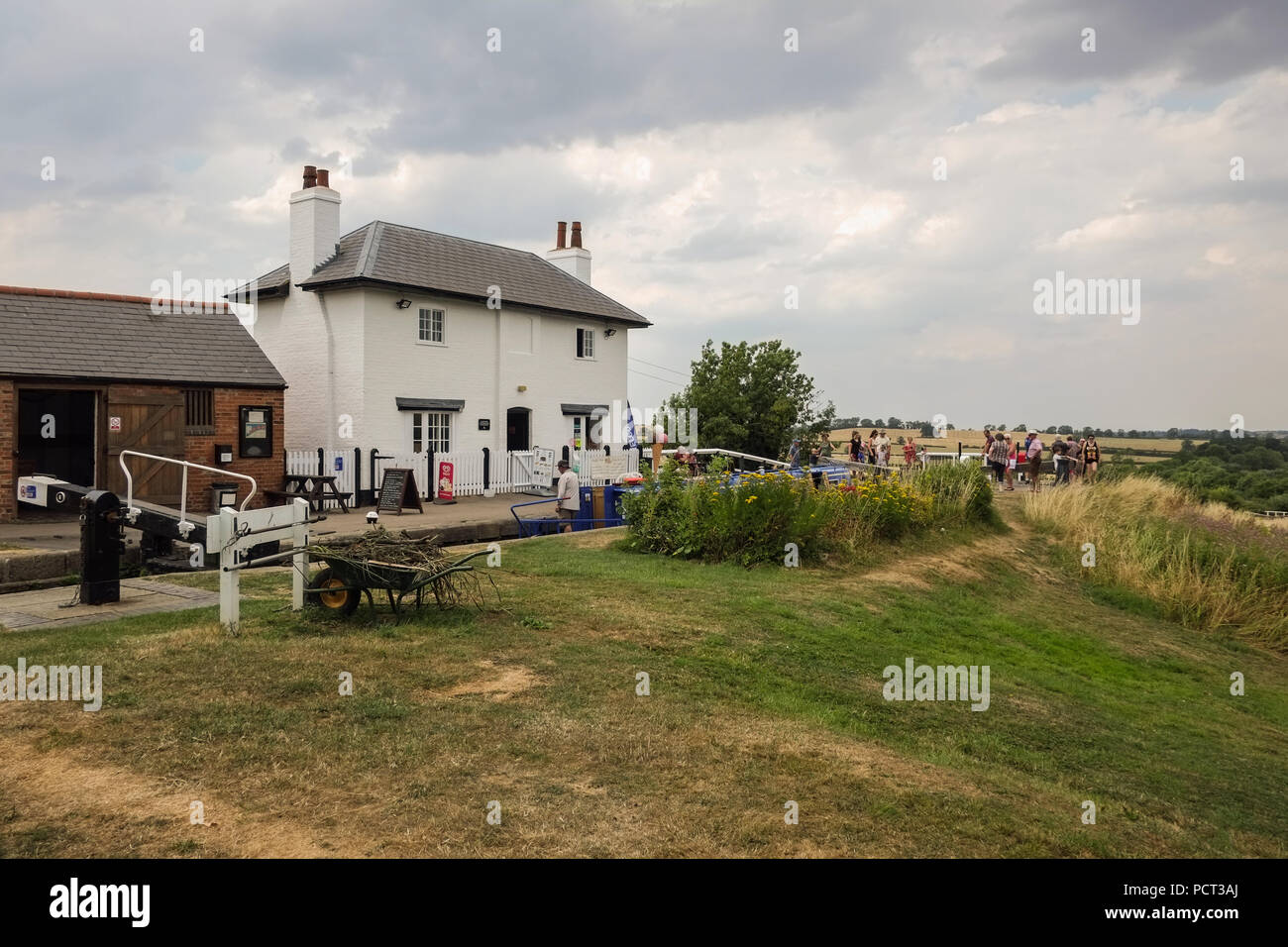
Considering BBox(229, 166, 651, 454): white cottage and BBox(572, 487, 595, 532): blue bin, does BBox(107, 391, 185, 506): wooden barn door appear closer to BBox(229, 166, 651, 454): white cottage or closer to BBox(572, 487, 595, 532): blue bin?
BBox(229, 166, 651, 454): white cottage

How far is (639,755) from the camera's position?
593cm

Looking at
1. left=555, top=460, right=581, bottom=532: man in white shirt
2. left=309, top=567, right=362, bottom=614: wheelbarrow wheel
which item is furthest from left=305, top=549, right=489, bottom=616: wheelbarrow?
left=555, top=460, right=581, bottom=532: man in white shirt

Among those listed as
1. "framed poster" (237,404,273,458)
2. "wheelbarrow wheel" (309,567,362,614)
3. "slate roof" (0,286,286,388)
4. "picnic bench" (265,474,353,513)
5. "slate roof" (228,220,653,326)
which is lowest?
"wheelbarrow wheel" (309,567,362,614)

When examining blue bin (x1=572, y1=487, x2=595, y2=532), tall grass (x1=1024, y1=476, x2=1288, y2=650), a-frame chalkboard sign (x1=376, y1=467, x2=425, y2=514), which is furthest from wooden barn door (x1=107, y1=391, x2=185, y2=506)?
tall grass (x1=1024, y1=476, x2=1288, y2=650)

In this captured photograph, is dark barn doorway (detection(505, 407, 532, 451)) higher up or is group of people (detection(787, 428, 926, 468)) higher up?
dark barn doorway (detection(505, 407, 532, 451))

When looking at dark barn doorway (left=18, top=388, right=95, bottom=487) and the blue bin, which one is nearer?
the blue bin

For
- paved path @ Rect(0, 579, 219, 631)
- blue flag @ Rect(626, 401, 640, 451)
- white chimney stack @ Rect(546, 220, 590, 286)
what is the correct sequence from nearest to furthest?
paved path @ Rect(0, 579, 219, 631), blue flag @ Rect(626, 401, 640, 451), white chimney stack @ Rect(546, 220, 590, 286)

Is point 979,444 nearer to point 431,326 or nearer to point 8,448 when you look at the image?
point 431,326

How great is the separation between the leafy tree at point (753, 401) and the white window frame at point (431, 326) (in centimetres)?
1697

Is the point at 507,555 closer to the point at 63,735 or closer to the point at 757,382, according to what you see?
the point at 63,735

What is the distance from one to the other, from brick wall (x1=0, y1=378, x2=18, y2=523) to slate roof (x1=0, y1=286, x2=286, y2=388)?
0.39 m

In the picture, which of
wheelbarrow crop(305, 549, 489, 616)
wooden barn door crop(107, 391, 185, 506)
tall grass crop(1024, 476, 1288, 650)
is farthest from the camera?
wooden barn door crop(107, 391, 185, 506)

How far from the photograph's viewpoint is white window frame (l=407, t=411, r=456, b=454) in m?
26.2
